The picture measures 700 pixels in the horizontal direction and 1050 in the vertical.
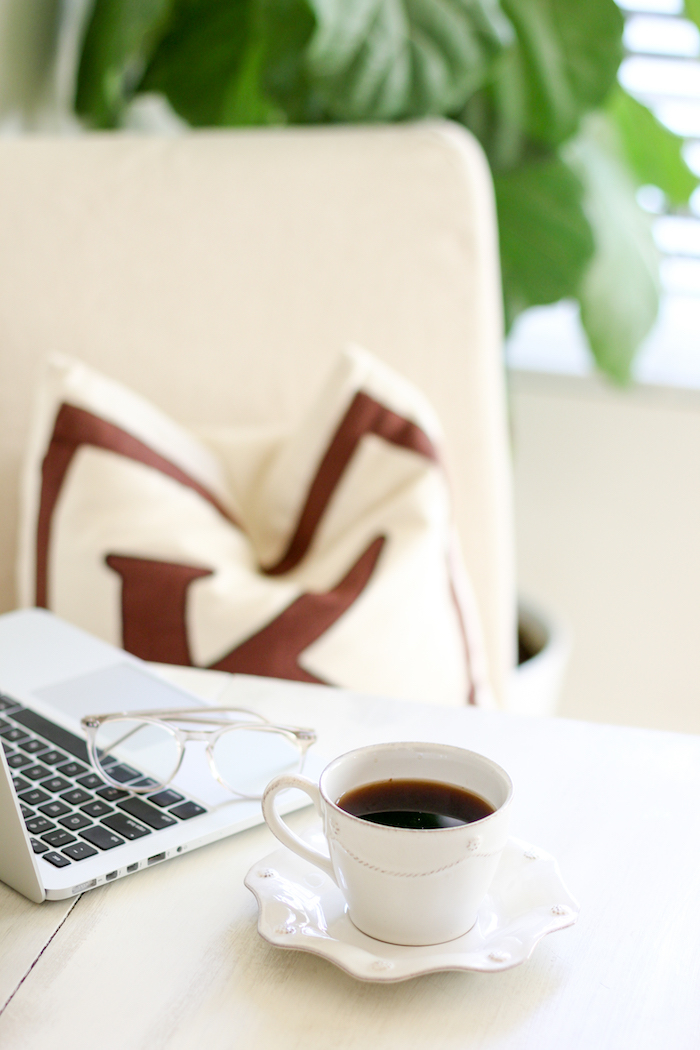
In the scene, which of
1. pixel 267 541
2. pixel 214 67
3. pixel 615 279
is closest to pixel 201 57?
pixel 214 67

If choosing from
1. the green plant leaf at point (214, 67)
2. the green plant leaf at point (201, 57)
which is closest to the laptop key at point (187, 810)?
the green plant leaf at point (214, 67)

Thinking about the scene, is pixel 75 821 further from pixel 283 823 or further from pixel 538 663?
pixel 538 663

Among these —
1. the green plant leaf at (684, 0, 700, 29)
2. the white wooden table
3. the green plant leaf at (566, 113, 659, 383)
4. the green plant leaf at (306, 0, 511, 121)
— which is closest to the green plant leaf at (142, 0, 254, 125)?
the green plant leaf at (306, 0, 511, 121)

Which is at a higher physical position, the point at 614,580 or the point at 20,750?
the point at 20,750

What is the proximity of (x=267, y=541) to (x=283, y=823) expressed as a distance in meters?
0.54

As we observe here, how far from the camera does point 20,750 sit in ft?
1.77

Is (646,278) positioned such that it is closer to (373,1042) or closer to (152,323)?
(152,323)

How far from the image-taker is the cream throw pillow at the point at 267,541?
0.80 meters

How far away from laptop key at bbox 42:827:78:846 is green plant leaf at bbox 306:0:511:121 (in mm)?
892

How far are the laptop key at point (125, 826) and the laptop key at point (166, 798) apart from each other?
0.02 metres

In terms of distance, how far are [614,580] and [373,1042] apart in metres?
1.40

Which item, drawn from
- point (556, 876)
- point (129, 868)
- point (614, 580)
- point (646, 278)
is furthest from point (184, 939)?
point (614, 580)

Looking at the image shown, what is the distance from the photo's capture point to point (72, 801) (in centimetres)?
50

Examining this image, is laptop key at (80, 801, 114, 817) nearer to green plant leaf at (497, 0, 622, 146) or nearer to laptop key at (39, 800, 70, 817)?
laptop key at (39, 800, 70, 817)
